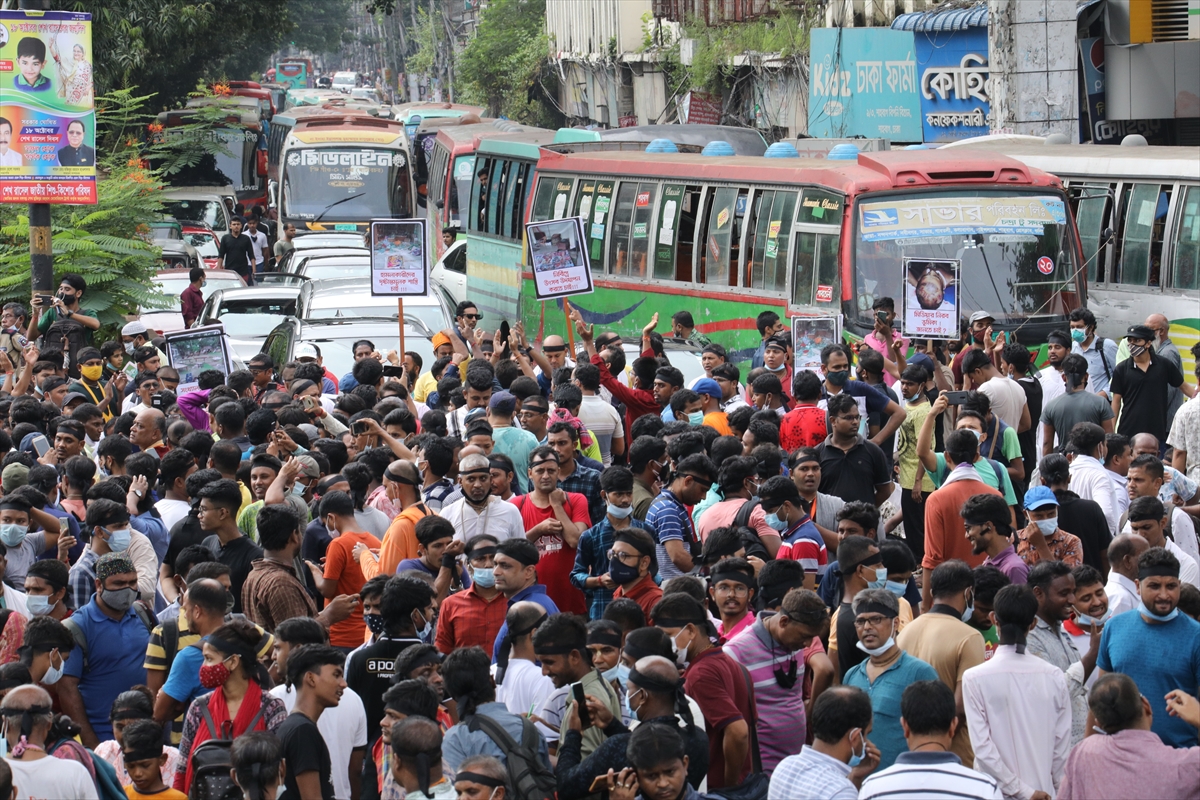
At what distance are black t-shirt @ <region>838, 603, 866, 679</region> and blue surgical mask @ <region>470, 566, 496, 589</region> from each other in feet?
4.62

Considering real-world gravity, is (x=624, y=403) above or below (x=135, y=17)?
below

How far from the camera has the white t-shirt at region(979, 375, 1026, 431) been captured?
10.4 metres

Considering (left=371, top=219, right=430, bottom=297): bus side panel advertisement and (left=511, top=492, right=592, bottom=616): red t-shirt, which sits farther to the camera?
(left=371, top=219, right=430, bottom=297): bus side panel advertisement

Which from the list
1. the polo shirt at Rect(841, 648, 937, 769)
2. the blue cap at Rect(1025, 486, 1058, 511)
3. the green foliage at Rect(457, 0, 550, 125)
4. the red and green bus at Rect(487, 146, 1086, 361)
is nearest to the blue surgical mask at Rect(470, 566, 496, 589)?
the polo shirt at Rect(841, 648, 937, 769)

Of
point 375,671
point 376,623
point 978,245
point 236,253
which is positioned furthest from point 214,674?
point 236,253

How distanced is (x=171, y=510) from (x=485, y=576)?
2239 millimetres

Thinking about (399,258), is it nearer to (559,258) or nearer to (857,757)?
(559,258)

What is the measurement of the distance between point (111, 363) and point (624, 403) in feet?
14.9

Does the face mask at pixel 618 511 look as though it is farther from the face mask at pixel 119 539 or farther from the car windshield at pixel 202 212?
the car windshield at pixel 202 212

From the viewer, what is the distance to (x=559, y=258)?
13.3 metres

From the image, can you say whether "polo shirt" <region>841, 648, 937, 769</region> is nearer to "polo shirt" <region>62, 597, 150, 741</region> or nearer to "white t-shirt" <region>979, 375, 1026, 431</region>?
"polo shirt" <region>62, 597, 150, 741</region>

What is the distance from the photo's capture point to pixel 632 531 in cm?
686

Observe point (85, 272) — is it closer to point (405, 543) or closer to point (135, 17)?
point (405, 543)

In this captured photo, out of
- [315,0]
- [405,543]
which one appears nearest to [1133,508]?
[405,543]
